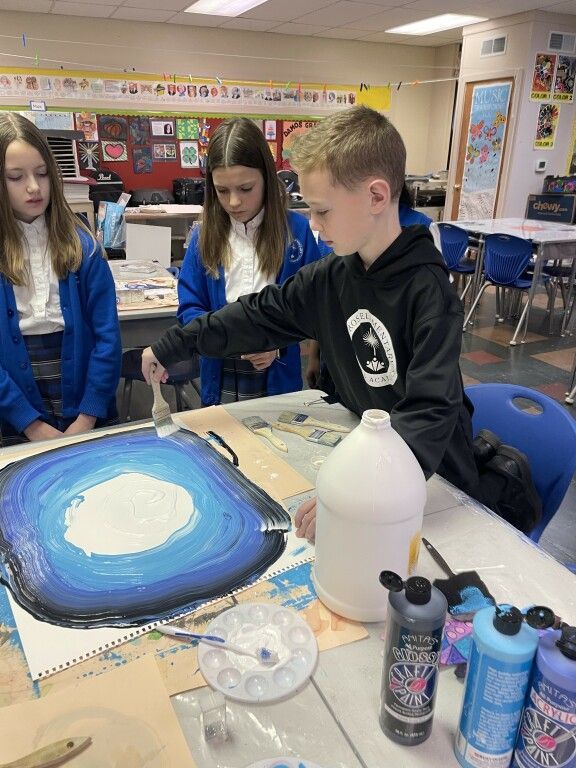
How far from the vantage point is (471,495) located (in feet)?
3.77

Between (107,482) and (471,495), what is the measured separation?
72 cm

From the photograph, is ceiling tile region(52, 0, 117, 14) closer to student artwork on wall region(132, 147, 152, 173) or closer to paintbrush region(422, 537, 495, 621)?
student artwork on wall region(132, 147, 152, 173)

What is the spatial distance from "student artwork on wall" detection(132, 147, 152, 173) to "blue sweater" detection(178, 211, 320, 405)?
6.08m

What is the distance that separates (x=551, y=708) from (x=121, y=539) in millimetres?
668

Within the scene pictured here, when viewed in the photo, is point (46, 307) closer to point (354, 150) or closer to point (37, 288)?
point (37, 288)

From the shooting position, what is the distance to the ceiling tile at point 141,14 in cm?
608

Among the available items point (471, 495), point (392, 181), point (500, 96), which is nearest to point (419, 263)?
point (392, 181)

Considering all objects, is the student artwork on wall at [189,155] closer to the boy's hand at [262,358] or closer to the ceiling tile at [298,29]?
the ceiling tile at [298,29]

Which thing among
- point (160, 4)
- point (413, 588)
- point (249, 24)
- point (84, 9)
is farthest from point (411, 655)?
point (249, 24)

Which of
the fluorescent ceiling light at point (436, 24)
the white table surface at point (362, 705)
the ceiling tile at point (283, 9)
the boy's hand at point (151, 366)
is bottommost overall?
the white table surface at point (362, 705)

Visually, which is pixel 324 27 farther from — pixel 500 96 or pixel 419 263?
pixel 419 263

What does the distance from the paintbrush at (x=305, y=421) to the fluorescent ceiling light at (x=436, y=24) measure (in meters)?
6.66

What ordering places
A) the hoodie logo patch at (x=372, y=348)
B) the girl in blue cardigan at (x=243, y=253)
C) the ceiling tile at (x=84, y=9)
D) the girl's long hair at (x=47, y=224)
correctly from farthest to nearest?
the ceiling tile at (x=84, y=9), the girl in blue cardigan at (x=243, y=253), the girl's long hair at (x=47, y=224), the hoodie logo patch at (x=372, y=348)

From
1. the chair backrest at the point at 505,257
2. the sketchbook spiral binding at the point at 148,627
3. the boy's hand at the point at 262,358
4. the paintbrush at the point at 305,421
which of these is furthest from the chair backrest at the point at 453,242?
the sketchbook spiral binding at the point at 148,627
